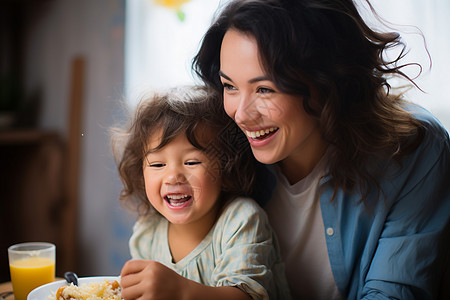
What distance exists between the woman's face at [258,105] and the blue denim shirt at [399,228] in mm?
171

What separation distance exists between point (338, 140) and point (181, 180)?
1.00 ft

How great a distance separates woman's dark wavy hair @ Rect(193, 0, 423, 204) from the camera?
2.59ft

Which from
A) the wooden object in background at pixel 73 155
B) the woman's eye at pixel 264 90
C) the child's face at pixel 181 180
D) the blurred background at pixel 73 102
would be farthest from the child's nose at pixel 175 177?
A: the wooden object in background at pixel 73 155

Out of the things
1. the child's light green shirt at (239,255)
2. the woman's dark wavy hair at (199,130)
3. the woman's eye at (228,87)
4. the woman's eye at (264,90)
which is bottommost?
the child's light green shirt at (239,255)

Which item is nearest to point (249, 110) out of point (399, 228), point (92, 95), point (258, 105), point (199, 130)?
point (258, 105)

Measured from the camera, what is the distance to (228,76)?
2.83 feet

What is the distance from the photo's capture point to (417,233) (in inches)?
35.5

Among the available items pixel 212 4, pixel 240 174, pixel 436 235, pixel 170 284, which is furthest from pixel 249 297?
pixel 212 4

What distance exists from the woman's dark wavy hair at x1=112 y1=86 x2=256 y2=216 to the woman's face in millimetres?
61

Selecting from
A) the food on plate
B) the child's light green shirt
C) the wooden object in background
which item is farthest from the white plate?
the wooden object in background

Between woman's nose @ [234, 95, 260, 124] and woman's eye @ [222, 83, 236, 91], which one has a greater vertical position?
woman's eye @ [222, 83, 236, 91]

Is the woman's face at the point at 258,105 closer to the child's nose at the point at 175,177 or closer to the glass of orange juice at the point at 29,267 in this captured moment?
the child's nose at the point at 175,177

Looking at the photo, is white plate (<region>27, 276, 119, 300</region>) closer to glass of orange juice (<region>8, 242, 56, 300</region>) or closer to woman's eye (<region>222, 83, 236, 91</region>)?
glass of orange juice (<region>8, 242, 56, 300</region>)

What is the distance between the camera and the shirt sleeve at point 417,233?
→ 0.88 m
